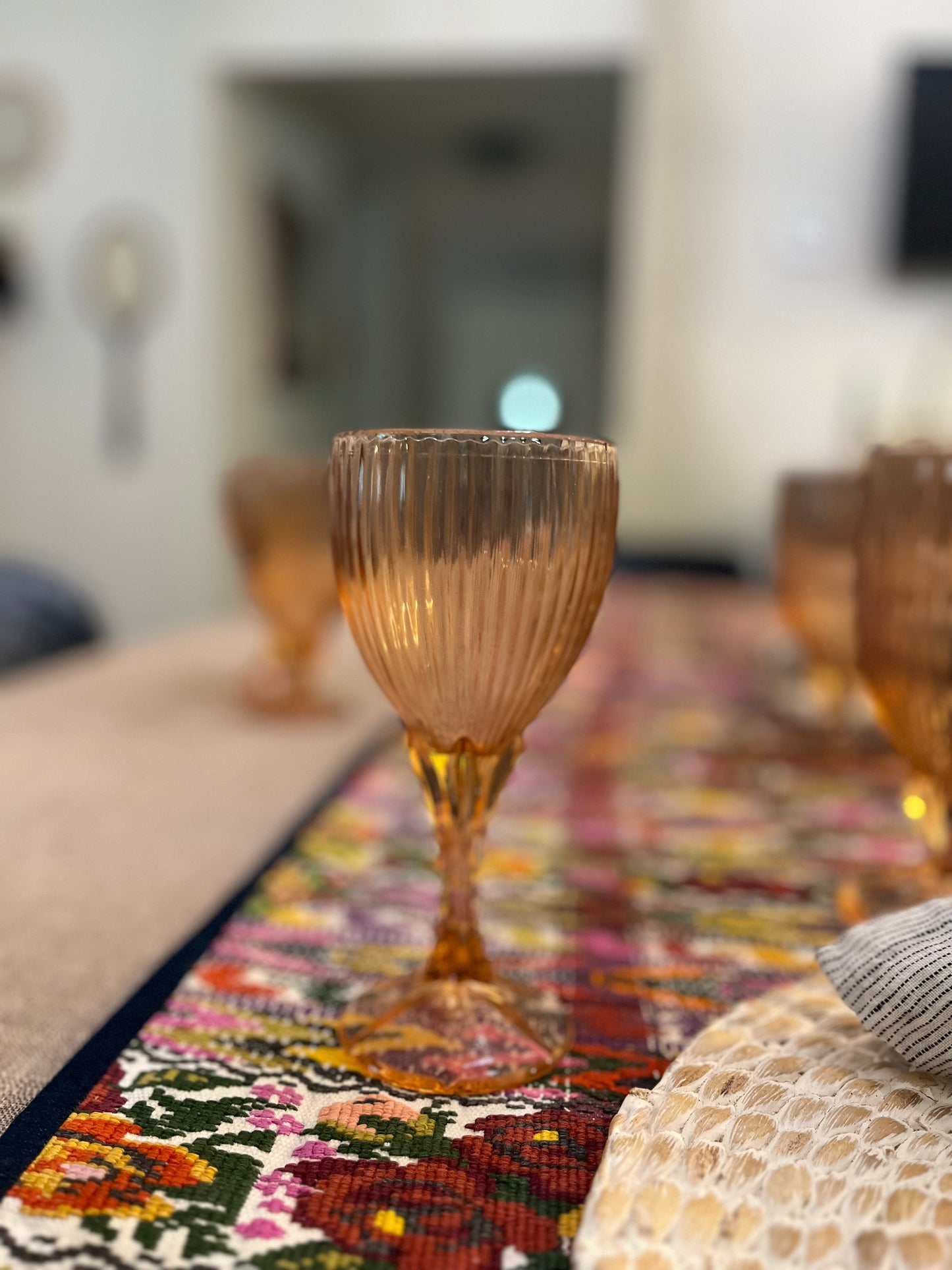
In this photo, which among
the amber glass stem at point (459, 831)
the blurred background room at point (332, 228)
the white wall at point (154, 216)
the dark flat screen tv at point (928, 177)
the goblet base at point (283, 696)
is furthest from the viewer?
the white wall at point (154, 216)

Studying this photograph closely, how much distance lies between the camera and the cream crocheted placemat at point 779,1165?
0.73 feet

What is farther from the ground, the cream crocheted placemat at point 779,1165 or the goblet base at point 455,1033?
the cream crocheted placemat at point 779,1165

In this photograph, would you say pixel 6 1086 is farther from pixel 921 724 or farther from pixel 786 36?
pixel 786 36

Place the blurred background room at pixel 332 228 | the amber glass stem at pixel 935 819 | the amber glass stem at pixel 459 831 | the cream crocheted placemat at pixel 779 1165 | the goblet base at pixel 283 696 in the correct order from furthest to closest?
the blurred background room at pixel 332 228, the goblet base at pixel 283 696, the amber glass stem at pixel 935 819, the amber glass stem at pixel 459 831, the cream crocheted placemat at pixel 779 1165

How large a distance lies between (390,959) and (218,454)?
3.87 m

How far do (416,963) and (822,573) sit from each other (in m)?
0.43

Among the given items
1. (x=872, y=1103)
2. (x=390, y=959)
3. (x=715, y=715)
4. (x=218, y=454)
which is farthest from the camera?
(x=218, y=454)

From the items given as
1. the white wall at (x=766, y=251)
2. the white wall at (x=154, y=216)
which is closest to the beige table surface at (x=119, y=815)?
the white wall at (x=766, y=251)

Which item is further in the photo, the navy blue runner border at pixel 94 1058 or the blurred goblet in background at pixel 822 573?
the blurred goblet in background at pixel 822 573

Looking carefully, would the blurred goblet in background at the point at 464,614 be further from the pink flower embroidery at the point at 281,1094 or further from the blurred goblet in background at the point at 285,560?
the blurred goblet in background at the point at 285,560

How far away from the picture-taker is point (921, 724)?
441 mm

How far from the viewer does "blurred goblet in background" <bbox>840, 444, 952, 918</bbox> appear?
419 millimetres

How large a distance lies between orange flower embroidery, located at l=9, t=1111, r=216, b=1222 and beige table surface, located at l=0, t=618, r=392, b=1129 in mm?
24

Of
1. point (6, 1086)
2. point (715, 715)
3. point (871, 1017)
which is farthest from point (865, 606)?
point (715, 715)
